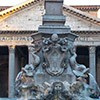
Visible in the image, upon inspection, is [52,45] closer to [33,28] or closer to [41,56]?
[41,56]

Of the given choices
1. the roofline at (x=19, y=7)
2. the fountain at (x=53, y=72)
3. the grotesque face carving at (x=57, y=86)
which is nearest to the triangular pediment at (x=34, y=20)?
the roofline at (x=19, y=7)

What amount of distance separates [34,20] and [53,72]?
1422 inches

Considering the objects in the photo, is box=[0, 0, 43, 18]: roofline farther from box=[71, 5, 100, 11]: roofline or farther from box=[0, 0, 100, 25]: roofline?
box=[71, 5, 100, 11]: roofline

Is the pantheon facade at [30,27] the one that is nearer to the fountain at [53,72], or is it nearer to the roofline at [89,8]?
the roofline at [89,8]

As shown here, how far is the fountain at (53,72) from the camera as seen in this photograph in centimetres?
1223

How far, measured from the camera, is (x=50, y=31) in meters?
13.0

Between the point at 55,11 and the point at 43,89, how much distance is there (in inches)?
89.9

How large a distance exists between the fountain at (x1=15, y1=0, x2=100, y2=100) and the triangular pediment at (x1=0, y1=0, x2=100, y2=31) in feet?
113

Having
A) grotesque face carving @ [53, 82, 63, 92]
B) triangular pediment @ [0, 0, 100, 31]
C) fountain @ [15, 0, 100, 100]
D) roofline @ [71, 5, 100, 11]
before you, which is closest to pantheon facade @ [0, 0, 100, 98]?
triangular pediment @ [0, 0, 100, 31]

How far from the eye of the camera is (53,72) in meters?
12.6

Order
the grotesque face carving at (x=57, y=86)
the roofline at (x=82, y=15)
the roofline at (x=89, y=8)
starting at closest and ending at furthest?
the grotesque face carving at (x=57, y=86) < the roofline at (x=82, y=15) < the roofline at (x=89, y=8)

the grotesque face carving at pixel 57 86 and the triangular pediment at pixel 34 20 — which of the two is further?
the triangular pediment at pixel 34 20

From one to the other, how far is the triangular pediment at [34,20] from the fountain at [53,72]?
113 feet

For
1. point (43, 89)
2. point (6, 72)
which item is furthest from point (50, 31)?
point (6, 72)
